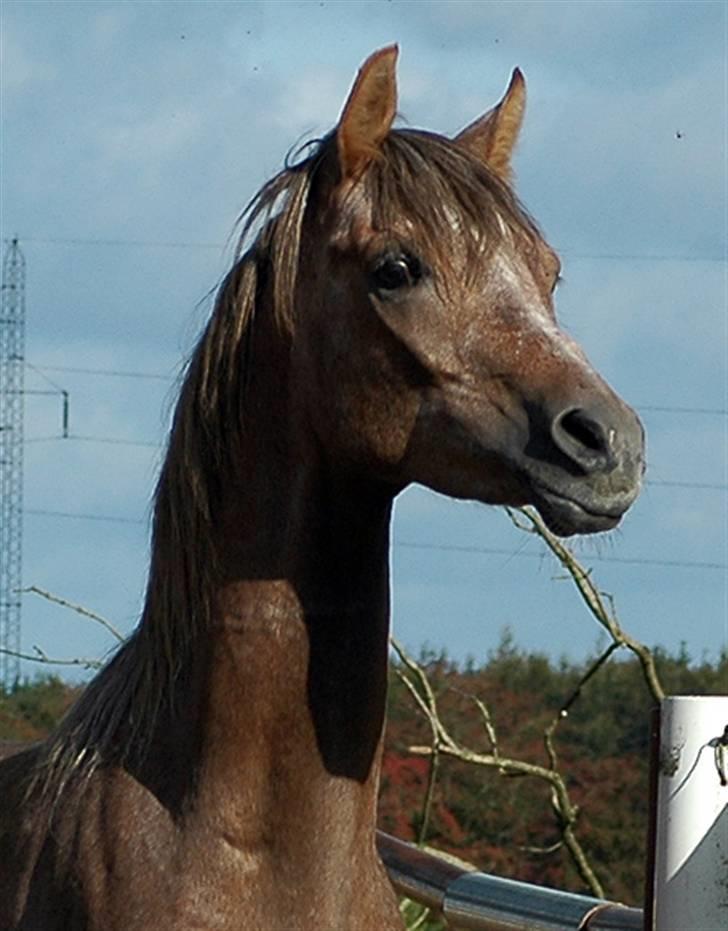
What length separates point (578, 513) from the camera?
3.46 m

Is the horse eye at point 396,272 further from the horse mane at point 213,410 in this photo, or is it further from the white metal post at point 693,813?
the white metal post at point 693,813

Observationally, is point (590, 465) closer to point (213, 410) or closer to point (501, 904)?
point (213, 410)

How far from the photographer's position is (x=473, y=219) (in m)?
3.77

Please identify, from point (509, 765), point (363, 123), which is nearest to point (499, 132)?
point (363, 123)

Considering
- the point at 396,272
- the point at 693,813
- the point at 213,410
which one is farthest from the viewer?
the point at 213,410

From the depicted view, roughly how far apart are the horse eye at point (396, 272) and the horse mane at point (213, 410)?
0.05m

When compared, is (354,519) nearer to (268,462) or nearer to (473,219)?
(268,462)

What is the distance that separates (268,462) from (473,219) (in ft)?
1.75

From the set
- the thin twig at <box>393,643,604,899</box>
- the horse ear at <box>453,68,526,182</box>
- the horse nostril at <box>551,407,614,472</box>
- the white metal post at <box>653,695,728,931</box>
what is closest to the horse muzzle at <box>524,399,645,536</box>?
the horse nostril at <box>551,407,614,472</box>

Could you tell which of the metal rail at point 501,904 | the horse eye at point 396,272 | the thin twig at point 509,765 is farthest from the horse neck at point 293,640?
the thin twig at point 509,765

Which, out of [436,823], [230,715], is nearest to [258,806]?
[230,715]

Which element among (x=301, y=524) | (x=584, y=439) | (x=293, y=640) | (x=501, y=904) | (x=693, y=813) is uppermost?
(x=584, y=439)

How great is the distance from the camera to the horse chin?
346cm

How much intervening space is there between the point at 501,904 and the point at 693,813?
942mm
